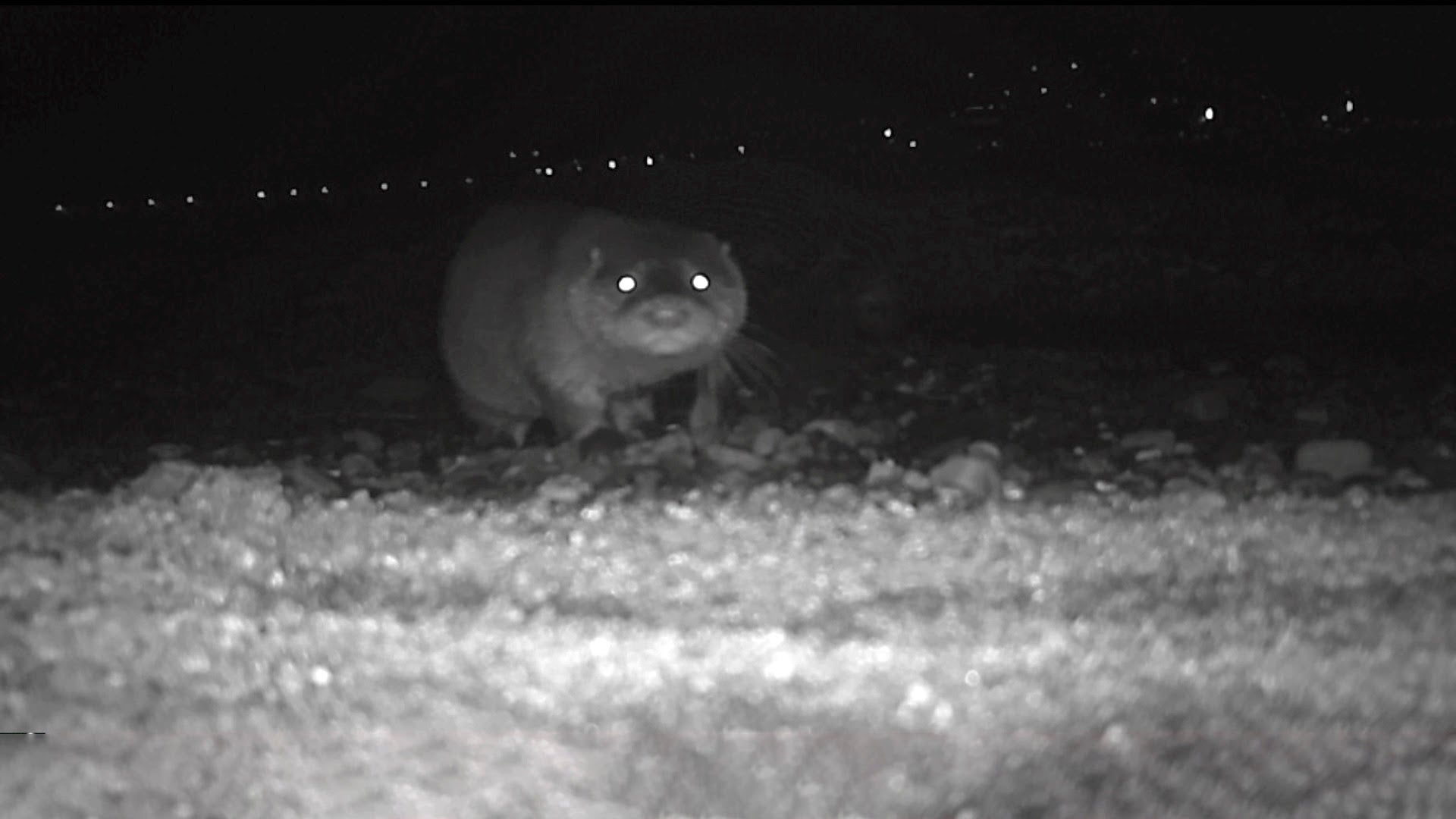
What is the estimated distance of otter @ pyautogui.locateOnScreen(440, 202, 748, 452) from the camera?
4359mm

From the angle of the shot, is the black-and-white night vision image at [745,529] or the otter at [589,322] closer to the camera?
the black-and-white night vision image at [745,529]

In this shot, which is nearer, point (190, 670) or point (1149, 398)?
point (190, 670)

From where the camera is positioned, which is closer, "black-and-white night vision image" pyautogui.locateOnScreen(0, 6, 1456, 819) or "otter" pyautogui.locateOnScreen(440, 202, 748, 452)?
"black-and-white night vision image" pyautogui.locateOnScreen(0, 6, 1456, 819)

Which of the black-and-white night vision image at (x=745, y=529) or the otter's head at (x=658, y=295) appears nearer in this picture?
the black-and-white night vision image at (x=745, y=529)

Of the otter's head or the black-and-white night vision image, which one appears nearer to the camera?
the black-and-white night vision image

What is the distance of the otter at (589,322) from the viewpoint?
4359mm

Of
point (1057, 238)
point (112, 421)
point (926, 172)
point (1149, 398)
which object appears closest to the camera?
point (1149, 398)

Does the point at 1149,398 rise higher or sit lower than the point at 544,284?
lower

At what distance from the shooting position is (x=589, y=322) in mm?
4441

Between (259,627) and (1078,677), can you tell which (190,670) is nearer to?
(259,627)

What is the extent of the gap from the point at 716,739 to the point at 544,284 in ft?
9.18

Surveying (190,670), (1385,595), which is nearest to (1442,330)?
(1385,595)

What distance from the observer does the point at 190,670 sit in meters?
2.24

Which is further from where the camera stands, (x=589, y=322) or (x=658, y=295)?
(x=589, y=322)
